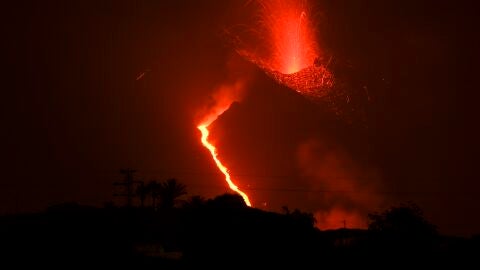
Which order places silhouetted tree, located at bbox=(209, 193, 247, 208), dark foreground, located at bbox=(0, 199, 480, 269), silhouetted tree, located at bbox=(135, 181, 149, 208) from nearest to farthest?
dark foreground, located at bbox=(0, 199, 480, 269) → silhouetted tree, located at bbox=(209, 193, 247, 208) → silhouetted tree, located at bbox=(135, 181, 149, 208)

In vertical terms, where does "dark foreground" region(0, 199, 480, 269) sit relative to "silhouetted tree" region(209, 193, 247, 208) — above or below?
below

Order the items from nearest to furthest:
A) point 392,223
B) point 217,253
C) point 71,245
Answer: point 217,253, point 71,245, point 392,223

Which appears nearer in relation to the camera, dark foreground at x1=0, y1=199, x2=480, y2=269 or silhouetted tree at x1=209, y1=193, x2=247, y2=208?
dark foreground at x1=0, y1=199, x2=480, y2=269

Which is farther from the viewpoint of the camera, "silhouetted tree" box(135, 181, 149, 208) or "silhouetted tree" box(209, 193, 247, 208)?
"silhouetted tree" box(135, 181, 149, 208)

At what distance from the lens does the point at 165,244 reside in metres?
37.7

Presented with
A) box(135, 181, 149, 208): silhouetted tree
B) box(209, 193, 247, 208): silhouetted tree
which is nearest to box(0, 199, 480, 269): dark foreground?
box(209, 193, 247, 208): silhouetted tree

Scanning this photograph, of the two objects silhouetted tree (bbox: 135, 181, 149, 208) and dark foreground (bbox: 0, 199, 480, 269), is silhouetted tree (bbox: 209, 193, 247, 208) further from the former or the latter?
silhouetted tree (bbox: 135, 181, 149, 208)

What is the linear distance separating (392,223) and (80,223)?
42.1m

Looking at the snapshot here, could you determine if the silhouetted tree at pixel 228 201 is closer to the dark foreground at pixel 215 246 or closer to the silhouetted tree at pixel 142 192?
the dark foreground at pixel 215 246

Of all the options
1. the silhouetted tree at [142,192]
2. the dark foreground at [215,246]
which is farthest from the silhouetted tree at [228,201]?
the silhouetted tree at [142,192]

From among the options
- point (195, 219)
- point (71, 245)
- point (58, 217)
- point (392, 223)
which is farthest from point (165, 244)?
point (392, 223)

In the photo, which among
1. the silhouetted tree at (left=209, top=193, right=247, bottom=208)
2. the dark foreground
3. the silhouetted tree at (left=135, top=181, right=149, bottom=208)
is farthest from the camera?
the silhouetted tree at (left=135, top=181, right=149, bottom=208)

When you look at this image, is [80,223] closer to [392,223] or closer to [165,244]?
[165,244]

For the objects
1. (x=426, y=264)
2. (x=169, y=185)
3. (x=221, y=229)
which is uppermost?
(x=169, y=185)
